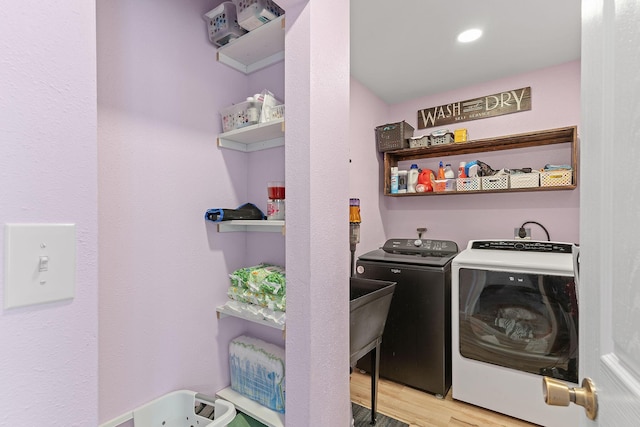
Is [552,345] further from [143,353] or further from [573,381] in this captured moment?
[143,353]

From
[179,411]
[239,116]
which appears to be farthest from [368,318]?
[239,116]

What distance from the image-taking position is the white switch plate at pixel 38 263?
500 millimetres

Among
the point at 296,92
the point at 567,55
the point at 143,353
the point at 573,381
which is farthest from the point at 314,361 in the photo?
the point at 567,55

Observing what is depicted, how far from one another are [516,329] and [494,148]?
1.52m

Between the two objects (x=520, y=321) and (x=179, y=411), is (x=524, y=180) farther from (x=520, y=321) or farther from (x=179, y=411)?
(x=179, y=411)

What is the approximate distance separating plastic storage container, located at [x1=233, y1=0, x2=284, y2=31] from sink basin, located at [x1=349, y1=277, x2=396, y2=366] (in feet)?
4.40

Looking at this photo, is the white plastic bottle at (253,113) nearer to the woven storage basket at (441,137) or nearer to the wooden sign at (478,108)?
the woven storage basket at (441,137)

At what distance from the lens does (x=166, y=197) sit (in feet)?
4.29

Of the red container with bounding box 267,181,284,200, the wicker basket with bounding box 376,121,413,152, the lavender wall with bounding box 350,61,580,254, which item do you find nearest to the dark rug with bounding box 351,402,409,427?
the lavender wall with bounding box 350,61,580,254

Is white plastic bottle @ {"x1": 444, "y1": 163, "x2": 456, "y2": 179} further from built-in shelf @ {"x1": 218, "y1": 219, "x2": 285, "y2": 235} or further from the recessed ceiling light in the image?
built-in shelf @ {"x1": 218, "y1": 219, "x2": 285, "y2": 235}

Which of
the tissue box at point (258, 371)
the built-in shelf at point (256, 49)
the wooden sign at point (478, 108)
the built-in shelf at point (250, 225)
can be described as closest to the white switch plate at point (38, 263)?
the built-in shelf at point (250, 225)

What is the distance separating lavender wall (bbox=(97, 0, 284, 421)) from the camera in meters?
1.13

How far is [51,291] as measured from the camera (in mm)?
541

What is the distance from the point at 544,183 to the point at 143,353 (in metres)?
2.77
